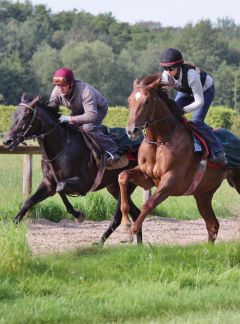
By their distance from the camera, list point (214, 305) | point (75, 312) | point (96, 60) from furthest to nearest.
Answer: point (96, 60), point (214, 305), point (75, 312)

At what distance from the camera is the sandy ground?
35.7 ft

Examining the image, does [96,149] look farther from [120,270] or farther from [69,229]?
[120,270]

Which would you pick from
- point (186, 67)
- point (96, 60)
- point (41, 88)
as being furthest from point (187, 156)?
point (96, 60)

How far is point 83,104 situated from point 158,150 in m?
1.55

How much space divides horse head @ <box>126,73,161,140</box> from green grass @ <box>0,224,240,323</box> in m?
1.33

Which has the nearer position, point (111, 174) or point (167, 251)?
point (167, 251)

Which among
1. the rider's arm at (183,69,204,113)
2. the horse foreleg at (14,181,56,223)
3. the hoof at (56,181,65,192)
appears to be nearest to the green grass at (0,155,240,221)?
the horse foreleg at (14,181,56,223)

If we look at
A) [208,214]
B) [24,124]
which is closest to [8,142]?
[24,124]

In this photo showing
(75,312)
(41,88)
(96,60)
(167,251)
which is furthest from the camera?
(96,60)

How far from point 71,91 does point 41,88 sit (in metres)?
72.6

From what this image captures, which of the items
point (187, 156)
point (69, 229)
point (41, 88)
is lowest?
point (41, 88)

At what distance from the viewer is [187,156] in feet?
32.3

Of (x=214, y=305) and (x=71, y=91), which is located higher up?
(x=71, y=91)

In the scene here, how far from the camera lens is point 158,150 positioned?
31.5ft
